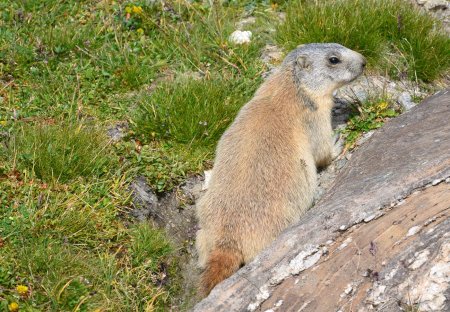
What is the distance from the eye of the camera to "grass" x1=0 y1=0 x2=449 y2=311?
5902mm

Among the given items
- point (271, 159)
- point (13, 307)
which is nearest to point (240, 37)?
point (271, 159)

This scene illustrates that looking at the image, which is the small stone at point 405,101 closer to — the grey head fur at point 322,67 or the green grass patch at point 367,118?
the green grass patch at point 367,118

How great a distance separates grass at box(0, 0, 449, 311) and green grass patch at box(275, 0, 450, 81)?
18 mm

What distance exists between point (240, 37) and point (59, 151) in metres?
3.11

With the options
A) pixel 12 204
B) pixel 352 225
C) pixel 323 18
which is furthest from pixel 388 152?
pixel 12 204

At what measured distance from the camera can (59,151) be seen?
6.69 metres

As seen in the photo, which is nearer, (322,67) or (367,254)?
(367,254)

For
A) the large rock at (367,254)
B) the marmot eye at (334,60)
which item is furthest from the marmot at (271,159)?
the large rock at (367,254)

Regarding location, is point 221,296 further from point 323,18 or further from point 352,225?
point 323,18

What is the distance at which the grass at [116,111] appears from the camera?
5902 mm

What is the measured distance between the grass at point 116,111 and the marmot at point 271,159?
0.52 metres

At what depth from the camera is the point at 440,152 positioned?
5652 millimetres

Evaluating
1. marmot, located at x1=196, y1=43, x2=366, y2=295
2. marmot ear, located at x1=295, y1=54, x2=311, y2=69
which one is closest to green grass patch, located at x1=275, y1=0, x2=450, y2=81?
marmot, located at x1=196, y1=43, x2=366, y2=295

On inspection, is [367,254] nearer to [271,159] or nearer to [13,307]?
[271,159]
